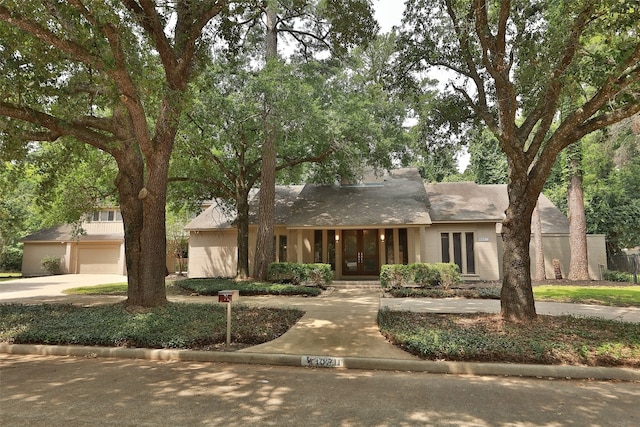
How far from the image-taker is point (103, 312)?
9133 mm

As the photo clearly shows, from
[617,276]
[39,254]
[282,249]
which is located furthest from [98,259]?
[617,276]

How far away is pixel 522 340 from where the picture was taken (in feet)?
22.0

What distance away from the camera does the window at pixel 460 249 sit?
18.0 meters

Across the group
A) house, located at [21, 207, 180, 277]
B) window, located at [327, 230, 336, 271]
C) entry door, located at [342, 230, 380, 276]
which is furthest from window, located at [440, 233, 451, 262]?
house, located at [21, 207, 180, 277]

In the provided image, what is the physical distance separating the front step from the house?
16503 millimetres

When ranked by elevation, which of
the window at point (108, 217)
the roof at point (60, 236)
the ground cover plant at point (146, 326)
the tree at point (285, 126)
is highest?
the tree at point (285, 126)

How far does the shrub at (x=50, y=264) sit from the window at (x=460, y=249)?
27.8 meters

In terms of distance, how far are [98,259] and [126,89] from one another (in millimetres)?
25960

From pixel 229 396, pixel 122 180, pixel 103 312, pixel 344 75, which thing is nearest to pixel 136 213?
pixel 122 180

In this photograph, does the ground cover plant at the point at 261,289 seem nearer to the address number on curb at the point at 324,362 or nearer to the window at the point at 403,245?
the window at the point at 403,245

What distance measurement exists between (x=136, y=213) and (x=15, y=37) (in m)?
4.50

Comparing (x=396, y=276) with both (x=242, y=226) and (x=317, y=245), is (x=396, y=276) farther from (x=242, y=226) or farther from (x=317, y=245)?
(x=242, y=226)

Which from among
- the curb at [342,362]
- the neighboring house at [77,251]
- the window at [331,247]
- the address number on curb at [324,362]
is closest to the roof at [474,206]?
the window at [331,247]

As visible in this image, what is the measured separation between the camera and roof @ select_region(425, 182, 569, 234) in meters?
18.1
